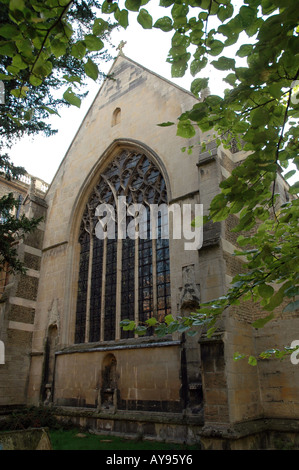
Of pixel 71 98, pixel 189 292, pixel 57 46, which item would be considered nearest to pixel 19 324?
pixel 189 292

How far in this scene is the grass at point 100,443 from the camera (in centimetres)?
772

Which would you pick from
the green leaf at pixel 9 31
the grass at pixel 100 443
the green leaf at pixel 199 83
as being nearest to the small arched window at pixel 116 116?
the grass at pixel 100 443

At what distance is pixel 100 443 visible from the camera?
832 cm

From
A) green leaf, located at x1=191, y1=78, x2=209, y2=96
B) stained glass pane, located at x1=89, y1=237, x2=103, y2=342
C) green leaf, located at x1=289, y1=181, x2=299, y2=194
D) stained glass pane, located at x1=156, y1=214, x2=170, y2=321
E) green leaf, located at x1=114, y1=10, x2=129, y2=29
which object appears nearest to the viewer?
green leaf, located at x1=114, y1=10, x2=129, y2=29

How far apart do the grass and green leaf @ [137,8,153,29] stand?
25.5 feet

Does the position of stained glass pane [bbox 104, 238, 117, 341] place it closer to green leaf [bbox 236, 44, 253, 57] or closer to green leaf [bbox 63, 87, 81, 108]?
green leaf [bbox 63, 87, 81, 108]

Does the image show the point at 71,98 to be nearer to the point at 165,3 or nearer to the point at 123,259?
the point at 165,3

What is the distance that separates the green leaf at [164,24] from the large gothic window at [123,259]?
26.0ft

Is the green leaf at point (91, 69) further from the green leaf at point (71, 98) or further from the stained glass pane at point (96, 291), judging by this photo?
the stained glass pane at point (96, 291)

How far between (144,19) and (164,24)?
248 mm

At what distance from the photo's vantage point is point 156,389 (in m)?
8.88

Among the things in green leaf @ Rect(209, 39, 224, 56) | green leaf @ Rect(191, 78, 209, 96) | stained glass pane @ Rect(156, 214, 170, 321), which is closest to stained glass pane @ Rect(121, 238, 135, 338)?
stained glass pane @ Rect(156, 214, 170, 321)

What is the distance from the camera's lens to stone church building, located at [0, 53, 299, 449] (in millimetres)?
7641
